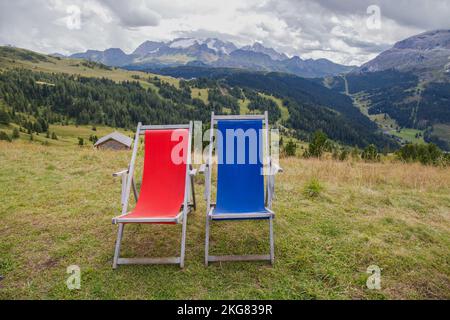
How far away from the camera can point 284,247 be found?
4.95m

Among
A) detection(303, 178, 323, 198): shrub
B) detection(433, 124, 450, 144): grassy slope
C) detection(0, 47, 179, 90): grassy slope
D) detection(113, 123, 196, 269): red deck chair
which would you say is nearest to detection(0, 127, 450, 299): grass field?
detection(303, 178, 323, 198): shrub

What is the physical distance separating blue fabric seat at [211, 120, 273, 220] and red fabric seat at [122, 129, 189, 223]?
628 mm

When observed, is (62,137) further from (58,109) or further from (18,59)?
(18,59)

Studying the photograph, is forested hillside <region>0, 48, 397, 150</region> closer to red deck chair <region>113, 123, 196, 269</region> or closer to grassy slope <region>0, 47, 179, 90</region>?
grassy slope <region>0, 47, 179, 90</region>

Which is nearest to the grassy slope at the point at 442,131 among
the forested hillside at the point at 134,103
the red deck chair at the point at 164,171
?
the forested hillside at the point at 134,103

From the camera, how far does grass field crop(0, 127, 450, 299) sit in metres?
3.97

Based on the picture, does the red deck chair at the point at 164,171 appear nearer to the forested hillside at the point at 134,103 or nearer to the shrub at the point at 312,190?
the shrub at the point at 312,190

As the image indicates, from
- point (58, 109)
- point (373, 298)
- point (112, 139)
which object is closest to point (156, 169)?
point (373, 298)

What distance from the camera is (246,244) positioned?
17.0 ft

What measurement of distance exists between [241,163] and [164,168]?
1.32 metres

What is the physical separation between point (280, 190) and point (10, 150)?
34.5ft

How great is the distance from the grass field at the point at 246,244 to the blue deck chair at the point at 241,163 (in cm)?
65

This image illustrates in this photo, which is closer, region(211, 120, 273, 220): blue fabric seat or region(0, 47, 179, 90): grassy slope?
region(211, 120, 273, 220): blue fabric seat

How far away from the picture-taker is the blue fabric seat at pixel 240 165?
17.3 ft
